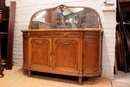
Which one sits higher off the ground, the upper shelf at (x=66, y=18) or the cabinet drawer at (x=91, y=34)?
the upper shelf at (x=66, y=18)

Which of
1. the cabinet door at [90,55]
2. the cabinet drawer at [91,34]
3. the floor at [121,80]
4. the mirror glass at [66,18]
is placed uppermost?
the mirror glass at [66,18]

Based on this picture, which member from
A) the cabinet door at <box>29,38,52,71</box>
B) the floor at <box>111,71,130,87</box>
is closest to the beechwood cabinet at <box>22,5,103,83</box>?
the cabinet door at <box>29,38,52,71</box>

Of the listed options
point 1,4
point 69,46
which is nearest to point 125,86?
point 69,46

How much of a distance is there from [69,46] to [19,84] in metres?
1.02

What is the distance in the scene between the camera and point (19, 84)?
2.16m

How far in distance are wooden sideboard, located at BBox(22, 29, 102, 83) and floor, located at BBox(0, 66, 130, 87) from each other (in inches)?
6.8

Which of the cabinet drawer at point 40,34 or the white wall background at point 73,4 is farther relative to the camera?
the white wall background at point 73,4

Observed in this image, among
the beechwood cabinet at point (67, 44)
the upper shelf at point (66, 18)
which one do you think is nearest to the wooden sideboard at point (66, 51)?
the beechwood cabinet at point (67, 44)

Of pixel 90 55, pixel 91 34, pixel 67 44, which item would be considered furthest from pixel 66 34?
pixel 90 55

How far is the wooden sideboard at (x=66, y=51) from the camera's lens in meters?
2.14

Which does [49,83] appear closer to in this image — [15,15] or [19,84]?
[19,84]

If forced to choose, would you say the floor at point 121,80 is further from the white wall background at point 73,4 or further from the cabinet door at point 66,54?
the cabinet door at point 66,54

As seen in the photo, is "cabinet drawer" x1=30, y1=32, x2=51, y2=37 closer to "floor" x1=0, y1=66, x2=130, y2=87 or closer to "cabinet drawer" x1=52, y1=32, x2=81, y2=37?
"cabinet drawer" x1=52, y1=32, x2=81, y2=37

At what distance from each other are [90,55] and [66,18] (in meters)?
0.95
